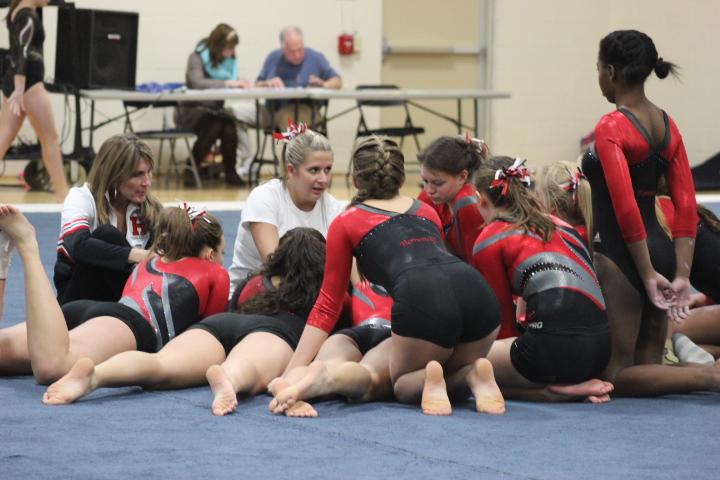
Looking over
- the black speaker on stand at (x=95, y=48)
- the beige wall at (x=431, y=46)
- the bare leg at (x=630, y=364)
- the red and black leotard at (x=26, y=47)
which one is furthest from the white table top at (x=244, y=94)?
the bare leg at (x=630, y=364)

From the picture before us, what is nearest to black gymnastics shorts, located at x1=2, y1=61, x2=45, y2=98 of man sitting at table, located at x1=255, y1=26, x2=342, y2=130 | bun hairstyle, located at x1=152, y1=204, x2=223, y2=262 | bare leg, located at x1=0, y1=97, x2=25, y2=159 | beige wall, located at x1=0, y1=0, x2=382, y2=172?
bare leg, located at x1=0, y1=97, x2=25, y2=159

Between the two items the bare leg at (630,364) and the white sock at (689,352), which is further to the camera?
the white sock at (689,352)

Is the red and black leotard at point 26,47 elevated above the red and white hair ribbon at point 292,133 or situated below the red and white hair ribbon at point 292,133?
above

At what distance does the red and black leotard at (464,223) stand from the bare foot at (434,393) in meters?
0.92

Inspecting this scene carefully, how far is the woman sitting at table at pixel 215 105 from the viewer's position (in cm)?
1095

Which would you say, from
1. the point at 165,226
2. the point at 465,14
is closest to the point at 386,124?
the point at 465,14

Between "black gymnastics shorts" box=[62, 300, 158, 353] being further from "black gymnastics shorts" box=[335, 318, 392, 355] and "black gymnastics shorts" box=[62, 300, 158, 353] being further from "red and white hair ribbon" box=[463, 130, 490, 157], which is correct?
"red and white hair ribbon" box=[463, 130, 490, 157]

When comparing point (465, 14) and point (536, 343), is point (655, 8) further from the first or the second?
point (536, 343)

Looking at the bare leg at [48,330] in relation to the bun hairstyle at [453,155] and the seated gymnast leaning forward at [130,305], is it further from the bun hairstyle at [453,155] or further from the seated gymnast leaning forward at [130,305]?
the bun hairstyle at [453,155]

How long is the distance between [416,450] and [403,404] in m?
0.60

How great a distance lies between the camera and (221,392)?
11.1 ft

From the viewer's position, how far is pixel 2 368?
3.83 meters

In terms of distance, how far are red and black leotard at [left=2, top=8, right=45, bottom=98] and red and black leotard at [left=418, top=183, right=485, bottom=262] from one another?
4963mm

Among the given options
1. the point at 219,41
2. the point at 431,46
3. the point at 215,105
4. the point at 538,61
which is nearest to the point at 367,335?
the point at 215,105
